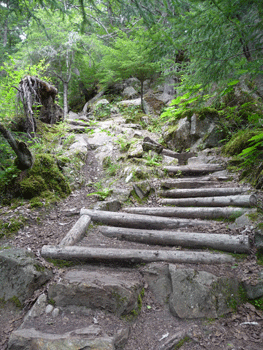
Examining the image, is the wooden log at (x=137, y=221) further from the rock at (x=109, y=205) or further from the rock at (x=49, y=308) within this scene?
the rock at (x=49, y=308)

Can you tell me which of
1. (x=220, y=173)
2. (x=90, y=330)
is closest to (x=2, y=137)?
(x=90, y=330)

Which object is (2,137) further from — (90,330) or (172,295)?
(172,295)

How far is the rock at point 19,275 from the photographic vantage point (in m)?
2.71

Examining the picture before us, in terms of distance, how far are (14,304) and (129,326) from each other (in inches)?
63.1

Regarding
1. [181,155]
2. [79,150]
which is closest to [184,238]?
[181,155]

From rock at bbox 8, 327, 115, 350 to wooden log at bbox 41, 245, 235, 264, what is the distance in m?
1.15

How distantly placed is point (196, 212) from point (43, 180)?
4.03 metres

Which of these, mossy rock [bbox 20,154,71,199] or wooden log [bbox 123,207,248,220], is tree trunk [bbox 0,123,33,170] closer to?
mossy rock [bbox 20,154,71,199]

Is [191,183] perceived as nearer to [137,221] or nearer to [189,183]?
[189,183]

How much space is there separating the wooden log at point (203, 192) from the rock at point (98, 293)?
327 cm

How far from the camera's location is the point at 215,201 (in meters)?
4.62

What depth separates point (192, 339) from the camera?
2.31 meters

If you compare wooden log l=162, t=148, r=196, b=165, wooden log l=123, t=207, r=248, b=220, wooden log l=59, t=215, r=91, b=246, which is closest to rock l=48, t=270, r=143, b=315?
wooden log l=59, t=215, r=91, b=246

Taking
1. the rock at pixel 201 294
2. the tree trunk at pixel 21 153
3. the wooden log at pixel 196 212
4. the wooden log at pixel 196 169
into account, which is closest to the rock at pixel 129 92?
the wooden log at pixel 196 169
